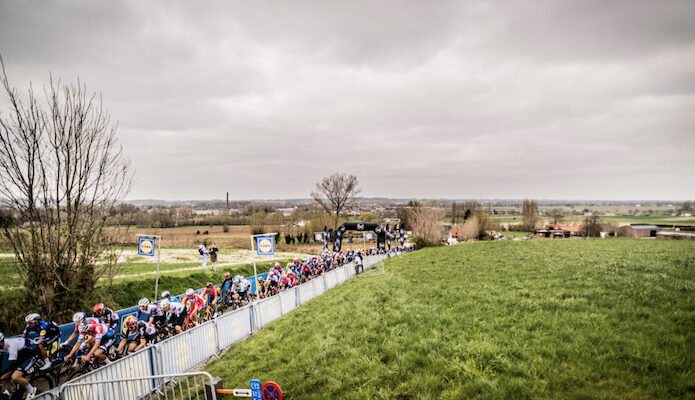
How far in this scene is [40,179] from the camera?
411 inches

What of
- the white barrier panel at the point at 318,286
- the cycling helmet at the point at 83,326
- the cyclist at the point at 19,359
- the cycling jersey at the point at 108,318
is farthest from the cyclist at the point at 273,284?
the cyclist at the point at 19,359

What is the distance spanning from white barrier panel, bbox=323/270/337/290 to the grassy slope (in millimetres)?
7922

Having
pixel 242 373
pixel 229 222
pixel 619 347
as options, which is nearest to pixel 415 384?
pixel 619 347

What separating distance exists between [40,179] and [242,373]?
367 inches

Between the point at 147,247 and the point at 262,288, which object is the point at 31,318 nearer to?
the point at 147,247

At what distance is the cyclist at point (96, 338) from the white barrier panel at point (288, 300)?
6.70 meters

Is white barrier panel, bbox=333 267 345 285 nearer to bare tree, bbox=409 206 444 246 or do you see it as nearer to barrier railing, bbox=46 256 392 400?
barrier railing, bbox=46 256 392 400

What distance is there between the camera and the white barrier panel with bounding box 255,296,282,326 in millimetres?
12688

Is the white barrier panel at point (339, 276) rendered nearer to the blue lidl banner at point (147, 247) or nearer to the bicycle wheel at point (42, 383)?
the blue lidl banner at point (147, 247)

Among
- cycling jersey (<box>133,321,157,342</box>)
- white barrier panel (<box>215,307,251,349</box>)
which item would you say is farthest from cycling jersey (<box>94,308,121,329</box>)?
white barrier panel (<box>215,307,251,349</box>)

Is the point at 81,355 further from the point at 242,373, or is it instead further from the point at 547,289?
the point at 547,289

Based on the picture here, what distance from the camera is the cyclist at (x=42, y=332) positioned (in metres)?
7.79

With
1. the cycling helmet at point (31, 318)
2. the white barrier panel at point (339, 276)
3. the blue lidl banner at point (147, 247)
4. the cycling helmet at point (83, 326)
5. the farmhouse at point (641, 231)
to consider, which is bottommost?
the farmhouse at point (641, 231)

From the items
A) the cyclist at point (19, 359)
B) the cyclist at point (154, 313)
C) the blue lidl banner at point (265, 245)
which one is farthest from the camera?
the blue lidl banner at point (265, 245)
